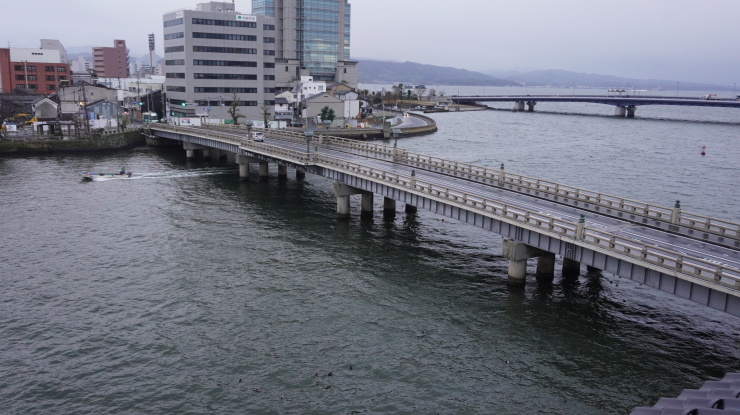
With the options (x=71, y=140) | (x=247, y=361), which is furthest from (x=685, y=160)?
(x=71, y=140)

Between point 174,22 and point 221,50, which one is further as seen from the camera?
point 174,22

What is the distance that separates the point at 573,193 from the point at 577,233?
12.4 metres

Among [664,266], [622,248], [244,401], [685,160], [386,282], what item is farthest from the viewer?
[685,160]

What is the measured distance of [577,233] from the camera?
34125 mm

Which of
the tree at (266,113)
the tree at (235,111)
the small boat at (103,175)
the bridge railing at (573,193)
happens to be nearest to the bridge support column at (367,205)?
the bridge railing at (573,193)

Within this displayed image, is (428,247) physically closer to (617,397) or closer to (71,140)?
(617,397)

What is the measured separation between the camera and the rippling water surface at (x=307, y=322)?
88.5ft

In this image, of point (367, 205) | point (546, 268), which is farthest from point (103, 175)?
point (546, 268)

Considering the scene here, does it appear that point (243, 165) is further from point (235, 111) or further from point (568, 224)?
point (235, 111)

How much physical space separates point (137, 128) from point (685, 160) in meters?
104

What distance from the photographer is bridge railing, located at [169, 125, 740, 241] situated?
37.4 metres

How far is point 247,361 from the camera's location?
29.6 m

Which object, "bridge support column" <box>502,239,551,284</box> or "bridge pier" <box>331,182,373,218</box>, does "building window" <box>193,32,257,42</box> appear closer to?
"bridge pier" <box>331,182,373,218</box>

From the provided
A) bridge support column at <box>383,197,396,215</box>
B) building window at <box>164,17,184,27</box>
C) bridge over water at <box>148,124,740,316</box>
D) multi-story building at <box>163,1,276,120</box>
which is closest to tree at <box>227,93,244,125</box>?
multi-story building at <box>163,1,276,120</box>
